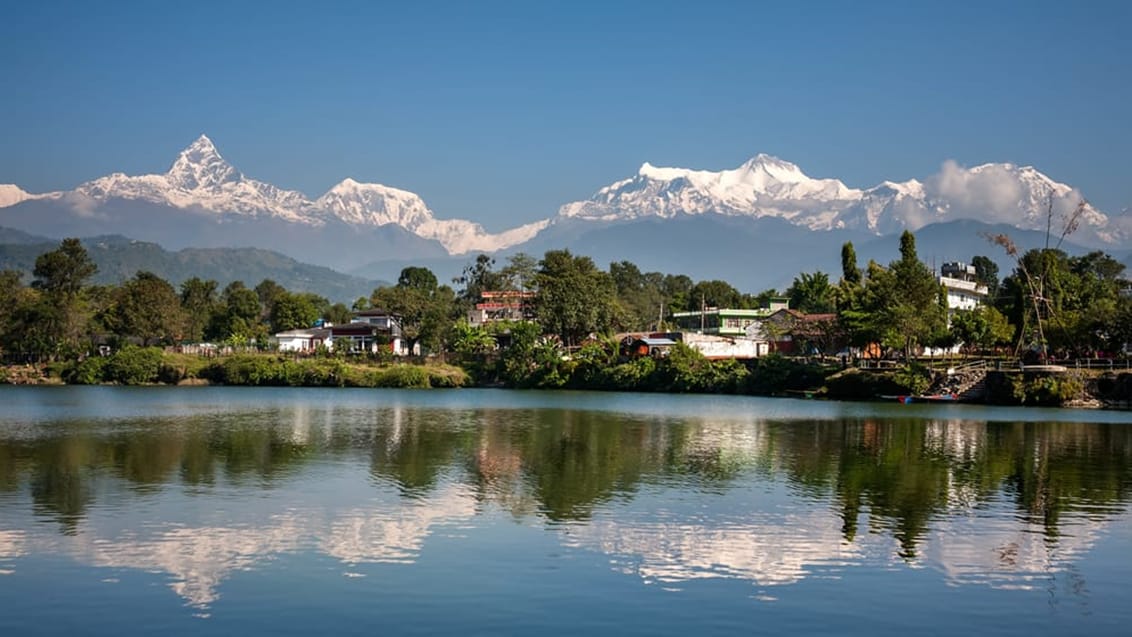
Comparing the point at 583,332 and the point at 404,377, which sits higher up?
the point at 583,332

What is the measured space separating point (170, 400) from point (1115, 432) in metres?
48.9

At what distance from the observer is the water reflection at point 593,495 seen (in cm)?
1952

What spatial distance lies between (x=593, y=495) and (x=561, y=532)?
4704 mm

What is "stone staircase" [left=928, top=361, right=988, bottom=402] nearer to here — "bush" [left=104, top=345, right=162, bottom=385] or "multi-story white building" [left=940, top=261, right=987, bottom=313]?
"multi-story white building" [left=940, top=261, right=987, bottom=313]

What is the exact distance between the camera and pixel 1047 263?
70438 millimetres

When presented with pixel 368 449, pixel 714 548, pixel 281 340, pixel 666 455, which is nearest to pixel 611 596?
pixel 714 548

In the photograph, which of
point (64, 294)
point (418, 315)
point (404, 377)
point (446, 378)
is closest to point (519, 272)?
point (418, 315)

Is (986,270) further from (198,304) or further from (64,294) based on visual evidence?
(64,294)

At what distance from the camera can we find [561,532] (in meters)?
21.5

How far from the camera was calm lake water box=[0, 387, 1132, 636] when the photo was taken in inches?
625

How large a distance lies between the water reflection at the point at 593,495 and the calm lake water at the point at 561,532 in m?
0.11

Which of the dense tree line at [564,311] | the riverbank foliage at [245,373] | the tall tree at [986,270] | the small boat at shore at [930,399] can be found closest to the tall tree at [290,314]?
the dense tree line at [564,311]

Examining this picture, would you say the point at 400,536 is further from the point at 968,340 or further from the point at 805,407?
the point at 968,340

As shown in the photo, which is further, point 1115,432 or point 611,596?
point 1115,432
